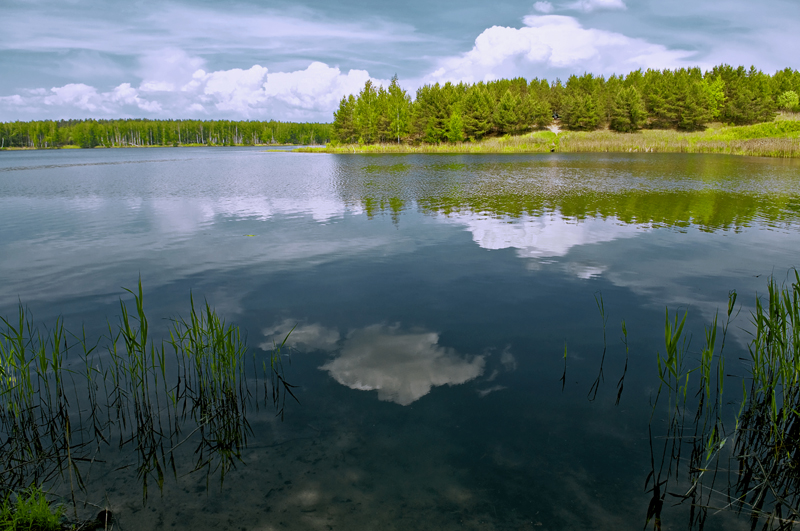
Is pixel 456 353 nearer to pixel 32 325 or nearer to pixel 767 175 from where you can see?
pixel 32 325

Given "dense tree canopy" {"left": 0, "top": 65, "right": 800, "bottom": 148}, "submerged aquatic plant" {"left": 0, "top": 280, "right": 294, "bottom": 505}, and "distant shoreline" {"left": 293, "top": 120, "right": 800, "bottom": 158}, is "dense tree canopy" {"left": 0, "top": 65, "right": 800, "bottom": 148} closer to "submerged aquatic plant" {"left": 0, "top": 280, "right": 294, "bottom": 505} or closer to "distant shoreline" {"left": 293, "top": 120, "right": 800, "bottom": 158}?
"distant shoreline" {"left": 293, "top": 120, "right": 800, "bottom": 158}

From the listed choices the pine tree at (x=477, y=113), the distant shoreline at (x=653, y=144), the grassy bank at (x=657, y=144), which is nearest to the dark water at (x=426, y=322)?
the distant shoreline at (x=653, y=144)

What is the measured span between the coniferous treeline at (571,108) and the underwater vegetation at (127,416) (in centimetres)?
7821

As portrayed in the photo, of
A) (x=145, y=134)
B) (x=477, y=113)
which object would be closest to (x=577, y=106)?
(x=477, y=113)

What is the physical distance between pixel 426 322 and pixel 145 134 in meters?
188

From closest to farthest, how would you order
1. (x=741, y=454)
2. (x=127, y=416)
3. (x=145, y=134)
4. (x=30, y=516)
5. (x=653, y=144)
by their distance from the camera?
(x=30, y=516) → (x=741, y=454) → (x=127, y=416) → (x=653, y=144) → (x=145, y=134)

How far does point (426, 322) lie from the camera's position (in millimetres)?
7027

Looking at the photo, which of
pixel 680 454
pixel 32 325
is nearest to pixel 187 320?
pixel 32 325

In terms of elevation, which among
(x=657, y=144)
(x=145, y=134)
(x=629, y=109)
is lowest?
(x=657, y=144)

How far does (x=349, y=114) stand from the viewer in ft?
308

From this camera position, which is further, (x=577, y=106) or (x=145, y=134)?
(x=145, y=134)

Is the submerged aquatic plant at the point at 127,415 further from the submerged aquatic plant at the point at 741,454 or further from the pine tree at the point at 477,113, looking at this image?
the pine tree at the point at 477,113

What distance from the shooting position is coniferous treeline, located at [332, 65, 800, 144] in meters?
80.4

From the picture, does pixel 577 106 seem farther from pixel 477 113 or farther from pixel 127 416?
pixel 127 416
